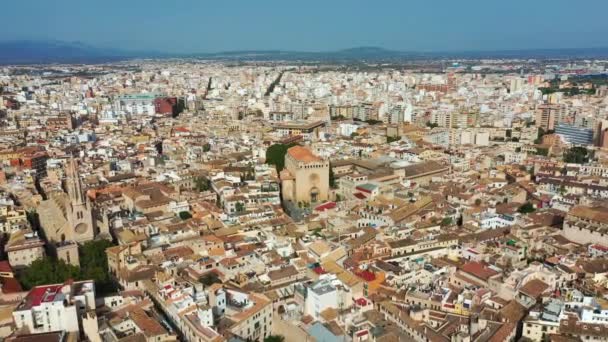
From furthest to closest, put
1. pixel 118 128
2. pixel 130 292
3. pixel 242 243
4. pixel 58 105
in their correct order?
pixel 58 105 < pixel 118 128 < pixel 242 243 < pixel 130 292

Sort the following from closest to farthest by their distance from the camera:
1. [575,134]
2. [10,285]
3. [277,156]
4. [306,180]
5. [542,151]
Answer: [10,285], [306,180], [277,156], [542,151], [575,134]

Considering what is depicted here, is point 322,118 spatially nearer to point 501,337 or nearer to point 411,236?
point 411,236

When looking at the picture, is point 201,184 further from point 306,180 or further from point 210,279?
point 210,279

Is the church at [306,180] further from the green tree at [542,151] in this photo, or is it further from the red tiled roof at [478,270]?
the green tree at [542,151]

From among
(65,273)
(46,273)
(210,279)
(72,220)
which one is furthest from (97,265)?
(210,279)

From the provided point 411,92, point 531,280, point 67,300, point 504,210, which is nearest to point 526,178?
point 504,210

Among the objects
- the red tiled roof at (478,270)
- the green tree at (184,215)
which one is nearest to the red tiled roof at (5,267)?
the green tree at (184,215)

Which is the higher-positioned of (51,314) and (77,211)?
(77,211)
